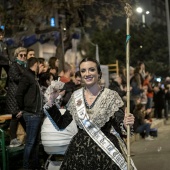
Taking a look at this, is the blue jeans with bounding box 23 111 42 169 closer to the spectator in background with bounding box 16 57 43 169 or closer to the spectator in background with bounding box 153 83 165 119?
the spectator in background with bounding box 16 57 43 169

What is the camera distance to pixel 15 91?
6.30m

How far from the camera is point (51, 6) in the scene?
13758 mm

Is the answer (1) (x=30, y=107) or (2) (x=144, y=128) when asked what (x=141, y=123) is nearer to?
(2) (x=144, y=128)

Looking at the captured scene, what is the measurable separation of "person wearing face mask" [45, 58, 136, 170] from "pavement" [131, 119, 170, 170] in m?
3.79

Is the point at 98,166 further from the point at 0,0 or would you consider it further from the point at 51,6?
the point at 0,0

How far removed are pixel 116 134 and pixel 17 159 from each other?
12.2 feet

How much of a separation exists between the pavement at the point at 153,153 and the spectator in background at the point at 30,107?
2.39 m

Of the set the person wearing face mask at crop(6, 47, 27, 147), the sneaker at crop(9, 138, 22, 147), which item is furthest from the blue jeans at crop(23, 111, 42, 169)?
the sneaker at crop(9, 138, 22, 147)

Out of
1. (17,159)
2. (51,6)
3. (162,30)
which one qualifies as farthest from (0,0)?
(162,30)

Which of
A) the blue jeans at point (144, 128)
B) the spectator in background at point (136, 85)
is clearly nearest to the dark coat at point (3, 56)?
the spectator in background at point (136, 85)

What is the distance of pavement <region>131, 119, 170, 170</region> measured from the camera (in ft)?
24.0

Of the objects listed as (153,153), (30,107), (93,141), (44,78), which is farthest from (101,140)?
(153,153)

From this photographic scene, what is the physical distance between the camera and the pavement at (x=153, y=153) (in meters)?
7.32

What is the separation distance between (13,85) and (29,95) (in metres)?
0.56
